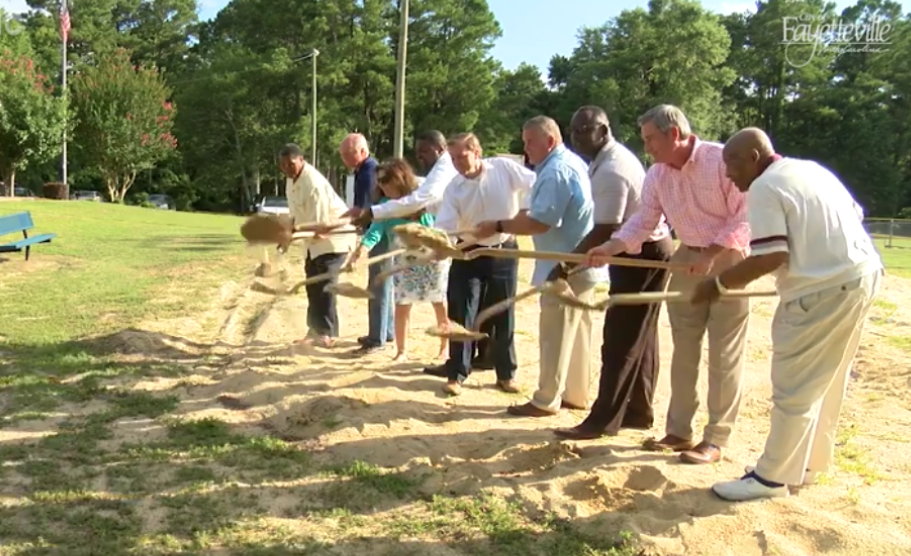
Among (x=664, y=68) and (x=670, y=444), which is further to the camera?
(x=664, y=68)

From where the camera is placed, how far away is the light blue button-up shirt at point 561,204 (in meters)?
4.88

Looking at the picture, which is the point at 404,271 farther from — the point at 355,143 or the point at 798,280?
the point at 798,280

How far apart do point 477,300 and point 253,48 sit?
5027 cm

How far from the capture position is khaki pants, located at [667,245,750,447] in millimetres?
4312

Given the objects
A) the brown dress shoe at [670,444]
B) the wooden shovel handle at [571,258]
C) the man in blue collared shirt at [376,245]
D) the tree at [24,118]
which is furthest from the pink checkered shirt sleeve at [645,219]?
the tree at [24,118]

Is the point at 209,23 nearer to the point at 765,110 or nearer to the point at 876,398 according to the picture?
the point at 765,110

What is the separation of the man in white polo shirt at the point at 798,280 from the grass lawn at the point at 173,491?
2.95ft

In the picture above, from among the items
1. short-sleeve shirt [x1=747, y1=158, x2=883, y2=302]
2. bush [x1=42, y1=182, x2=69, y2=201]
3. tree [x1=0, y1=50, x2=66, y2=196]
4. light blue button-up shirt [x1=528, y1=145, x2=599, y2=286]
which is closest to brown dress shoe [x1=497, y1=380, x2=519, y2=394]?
light blue button-up shirt [x1=528, y1=145, x2=599, y2=286]

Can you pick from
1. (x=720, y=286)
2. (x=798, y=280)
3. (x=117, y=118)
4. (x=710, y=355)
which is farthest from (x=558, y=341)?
(x=117, y=118)

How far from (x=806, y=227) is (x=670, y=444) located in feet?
5.43

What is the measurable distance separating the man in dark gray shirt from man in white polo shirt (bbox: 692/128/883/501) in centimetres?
101

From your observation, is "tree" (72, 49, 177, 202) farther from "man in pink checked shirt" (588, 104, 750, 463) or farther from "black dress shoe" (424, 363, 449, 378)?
"man in pink checked shirt" (588, 104, 750, 463)

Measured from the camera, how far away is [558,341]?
515 cm

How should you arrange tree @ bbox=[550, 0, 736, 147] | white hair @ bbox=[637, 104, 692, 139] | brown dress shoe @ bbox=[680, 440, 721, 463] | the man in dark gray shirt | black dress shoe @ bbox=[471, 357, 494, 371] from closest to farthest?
white hair @ bbox=[637, 104, 692, 139]
brown dress shoe @ bbox=[680, 440, 721, 463]
the man in dark gray shirt
black dress shoe @ bbox=[471, 357, 494, 371]
tree @ bbox=[550, 0, 736, 147]
